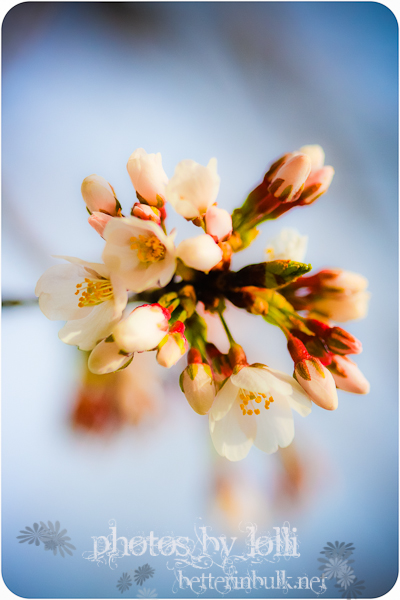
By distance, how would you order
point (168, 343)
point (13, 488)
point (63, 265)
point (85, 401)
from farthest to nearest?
point (85, 401)
point (13, 488)
point (63, 265)
point (168, 343)

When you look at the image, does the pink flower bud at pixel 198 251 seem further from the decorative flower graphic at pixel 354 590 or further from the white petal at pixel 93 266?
the decorative flower graphic at pixel 354 590

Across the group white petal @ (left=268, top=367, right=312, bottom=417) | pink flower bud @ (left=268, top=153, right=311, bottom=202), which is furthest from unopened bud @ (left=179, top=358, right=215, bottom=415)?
pink flower bud @ (left=268, top=153, right=311, bottom=202)

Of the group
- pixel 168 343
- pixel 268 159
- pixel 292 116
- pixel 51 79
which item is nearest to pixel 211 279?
pixel 168 343

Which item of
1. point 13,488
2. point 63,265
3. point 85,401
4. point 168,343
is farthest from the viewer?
point 85,401

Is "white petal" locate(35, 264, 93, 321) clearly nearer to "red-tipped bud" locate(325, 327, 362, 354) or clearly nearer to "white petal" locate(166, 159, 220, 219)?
"white petal" locate(166, 159, 220, 219)

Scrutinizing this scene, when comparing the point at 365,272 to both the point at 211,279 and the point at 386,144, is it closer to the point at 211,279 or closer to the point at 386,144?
the point at 386,144

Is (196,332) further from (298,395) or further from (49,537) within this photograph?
(49,537)

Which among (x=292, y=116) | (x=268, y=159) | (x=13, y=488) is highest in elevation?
(x=292, y=116)

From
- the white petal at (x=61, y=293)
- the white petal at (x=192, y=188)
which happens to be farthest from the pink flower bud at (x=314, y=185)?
the white petal at (x=61, y=293)

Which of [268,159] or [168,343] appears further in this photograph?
[268,159]
